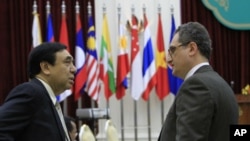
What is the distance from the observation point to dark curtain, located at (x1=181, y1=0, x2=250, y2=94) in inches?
335

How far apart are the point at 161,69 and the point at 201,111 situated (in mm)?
5977

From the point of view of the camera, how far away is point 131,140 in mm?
8367

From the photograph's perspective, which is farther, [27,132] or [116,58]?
[116,58]

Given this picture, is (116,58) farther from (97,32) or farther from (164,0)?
(164,0)

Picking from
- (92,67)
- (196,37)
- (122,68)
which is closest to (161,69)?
(122,68)

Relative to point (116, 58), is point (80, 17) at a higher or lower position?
higher

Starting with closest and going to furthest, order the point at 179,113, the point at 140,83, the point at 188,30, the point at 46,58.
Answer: the point at 179,113 → the point at 188,30 → the point at 46,58 → the point at 140,83

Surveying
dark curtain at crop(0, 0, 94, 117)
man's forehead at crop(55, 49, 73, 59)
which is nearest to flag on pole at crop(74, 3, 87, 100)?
dark curtain at crop(0, 0, 94, 117)

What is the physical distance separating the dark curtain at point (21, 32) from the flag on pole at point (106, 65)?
368 millimetres

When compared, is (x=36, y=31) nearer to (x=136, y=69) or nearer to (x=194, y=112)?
(x=136, y=69)

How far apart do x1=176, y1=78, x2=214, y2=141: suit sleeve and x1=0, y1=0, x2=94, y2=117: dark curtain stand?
6.11 metres

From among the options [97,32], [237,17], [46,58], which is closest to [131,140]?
[97,32]

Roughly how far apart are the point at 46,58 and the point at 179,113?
2.68ft

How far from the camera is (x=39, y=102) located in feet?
8.36
